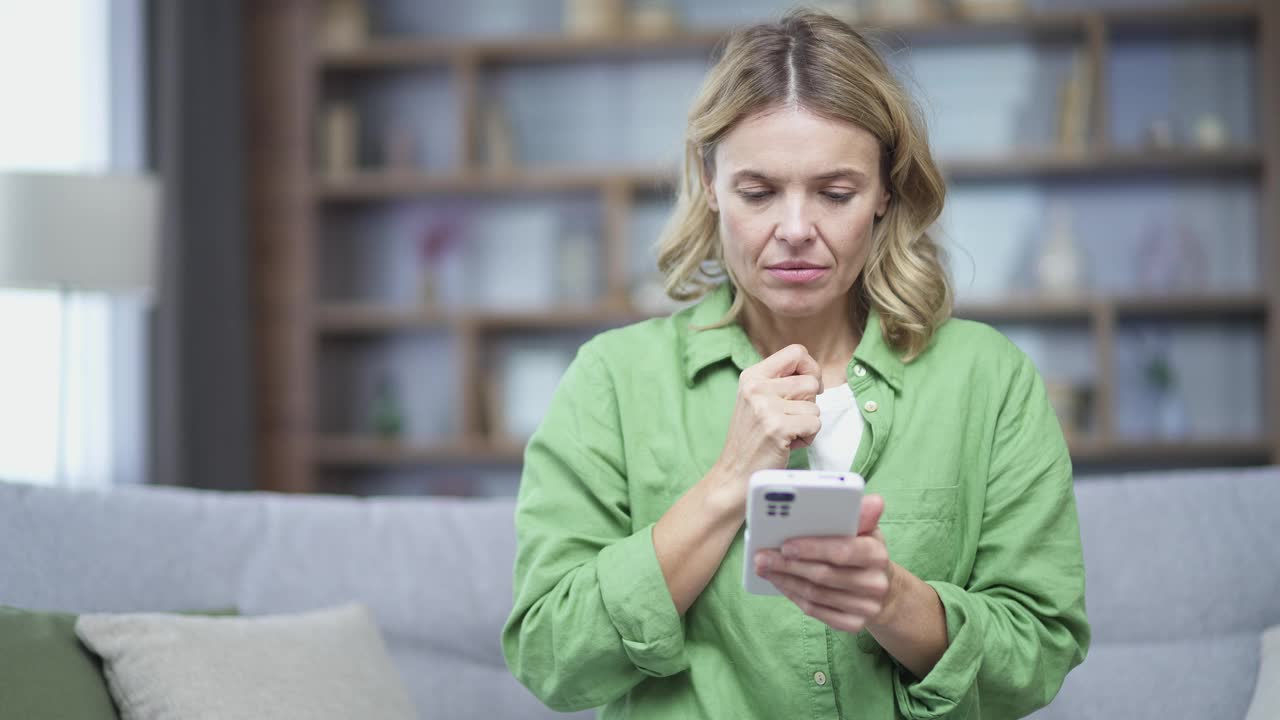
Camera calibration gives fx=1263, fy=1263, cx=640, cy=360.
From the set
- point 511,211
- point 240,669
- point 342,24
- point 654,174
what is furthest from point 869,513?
point 342,24

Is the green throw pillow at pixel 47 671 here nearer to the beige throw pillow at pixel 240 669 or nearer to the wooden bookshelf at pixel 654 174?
the beige throw pillow at pixel 240 669

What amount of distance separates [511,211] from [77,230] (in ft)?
6.64

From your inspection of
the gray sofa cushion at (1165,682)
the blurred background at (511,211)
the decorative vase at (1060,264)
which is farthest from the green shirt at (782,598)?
the decorative vase at (1060,264)

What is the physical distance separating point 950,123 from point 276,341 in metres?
2.43

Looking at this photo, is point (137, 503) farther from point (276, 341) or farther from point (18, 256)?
point (276, 341)

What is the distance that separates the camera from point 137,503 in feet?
5.84

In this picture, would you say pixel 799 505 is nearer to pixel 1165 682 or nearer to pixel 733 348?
pixel 733 348

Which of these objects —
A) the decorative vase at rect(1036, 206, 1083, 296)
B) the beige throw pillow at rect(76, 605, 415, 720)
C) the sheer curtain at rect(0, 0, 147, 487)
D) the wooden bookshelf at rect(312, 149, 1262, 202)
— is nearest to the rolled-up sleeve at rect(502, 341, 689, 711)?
the beige throw pillow at rect(76, 605, 415, 720)

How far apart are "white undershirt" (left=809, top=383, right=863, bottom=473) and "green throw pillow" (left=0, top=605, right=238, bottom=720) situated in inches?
33.9

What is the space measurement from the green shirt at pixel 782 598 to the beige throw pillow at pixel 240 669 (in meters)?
0.33

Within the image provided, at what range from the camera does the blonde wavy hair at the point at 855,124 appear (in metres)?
1.33

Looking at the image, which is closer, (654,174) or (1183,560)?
(1183,560)

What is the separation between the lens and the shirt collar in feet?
4.60

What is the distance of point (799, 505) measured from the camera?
1.05 metres
